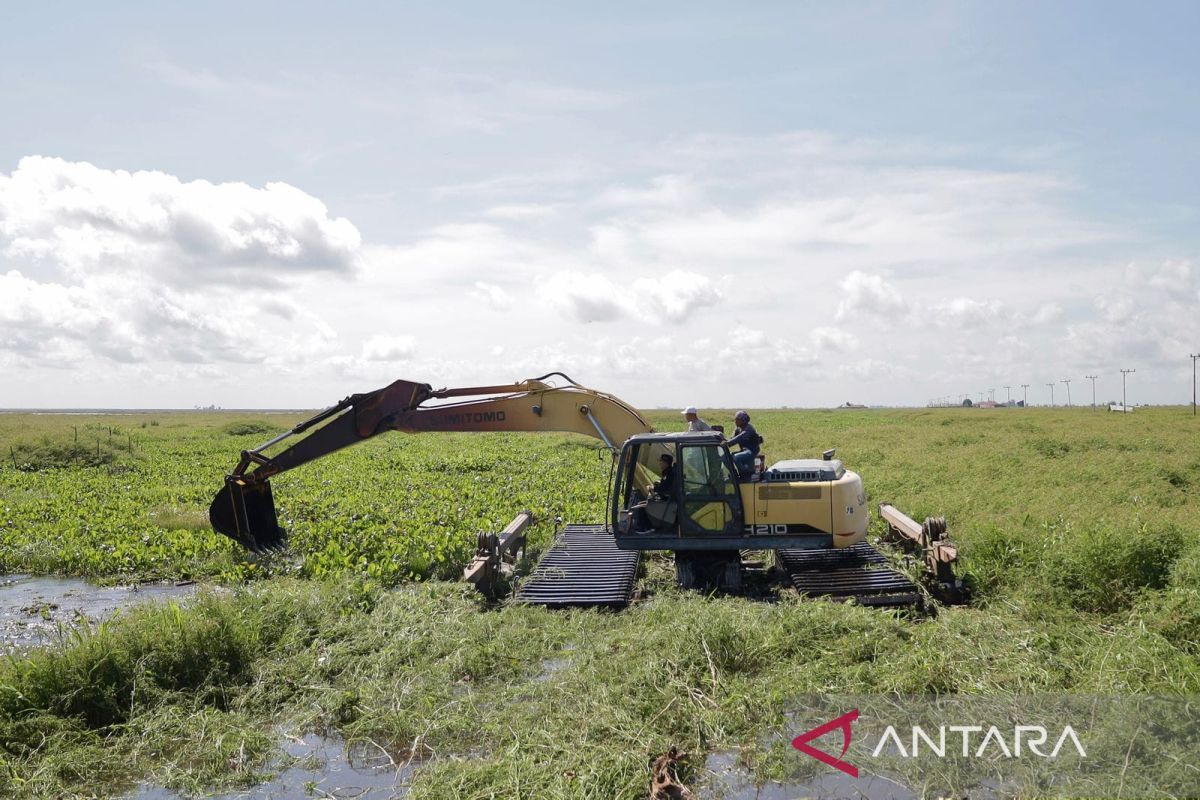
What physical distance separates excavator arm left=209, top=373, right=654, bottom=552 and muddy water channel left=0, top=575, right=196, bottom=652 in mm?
1497

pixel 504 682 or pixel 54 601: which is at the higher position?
pixel 504 682

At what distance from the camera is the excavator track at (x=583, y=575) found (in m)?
9.47

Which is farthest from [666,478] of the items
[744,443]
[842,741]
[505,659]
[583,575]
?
[842,741]

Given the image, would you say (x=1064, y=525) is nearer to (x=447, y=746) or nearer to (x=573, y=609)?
(x=573, y=609)

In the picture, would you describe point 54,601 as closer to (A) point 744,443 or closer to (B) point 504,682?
(B) point 504,682

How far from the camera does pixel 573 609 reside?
916 centimetres

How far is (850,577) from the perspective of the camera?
32.5 feet

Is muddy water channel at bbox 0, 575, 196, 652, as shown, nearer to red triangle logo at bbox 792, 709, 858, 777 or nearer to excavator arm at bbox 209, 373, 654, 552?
excavator arm at bbox 209, 373, 654, 552

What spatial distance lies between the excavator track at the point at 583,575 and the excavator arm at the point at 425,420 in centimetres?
149

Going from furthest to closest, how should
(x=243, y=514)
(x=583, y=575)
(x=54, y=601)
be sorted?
(x=243, y=514)
(x=54, y=601)
(x=583, y=575)

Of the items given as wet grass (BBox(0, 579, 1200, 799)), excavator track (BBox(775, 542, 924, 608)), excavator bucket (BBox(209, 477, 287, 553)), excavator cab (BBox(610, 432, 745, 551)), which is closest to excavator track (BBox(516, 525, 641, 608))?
excavator cab (BBox(610, 432, 745, 551))

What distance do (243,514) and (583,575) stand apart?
4.95 meters

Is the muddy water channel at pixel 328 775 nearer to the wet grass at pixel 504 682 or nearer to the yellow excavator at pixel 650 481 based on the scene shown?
the wet grass at pixel 504 682

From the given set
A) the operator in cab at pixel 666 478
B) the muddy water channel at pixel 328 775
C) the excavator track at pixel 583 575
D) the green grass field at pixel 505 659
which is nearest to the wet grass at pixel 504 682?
the green grass field at pixel 505 659
